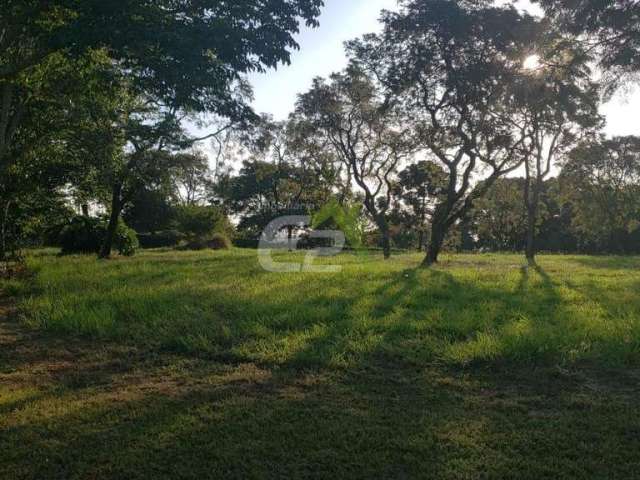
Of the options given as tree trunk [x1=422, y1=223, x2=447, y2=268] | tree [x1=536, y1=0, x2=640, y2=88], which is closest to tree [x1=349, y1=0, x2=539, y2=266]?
tree trunk [x1=422, y1=223, x2=447, y2=268]

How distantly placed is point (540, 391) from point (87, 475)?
3324 millimetres

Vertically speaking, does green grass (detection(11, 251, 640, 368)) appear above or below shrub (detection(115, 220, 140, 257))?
below

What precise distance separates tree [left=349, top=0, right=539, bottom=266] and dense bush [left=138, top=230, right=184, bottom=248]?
2168 cm

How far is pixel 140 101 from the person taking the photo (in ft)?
51.4

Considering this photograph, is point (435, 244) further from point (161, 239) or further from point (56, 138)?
point (161, 239)

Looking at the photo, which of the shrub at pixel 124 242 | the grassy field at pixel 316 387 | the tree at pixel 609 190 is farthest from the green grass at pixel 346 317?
the tree at pixel 609 190

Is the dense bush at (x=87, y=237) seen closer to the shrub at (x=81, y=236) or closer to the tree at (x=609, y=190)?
the shrub at (x=81, y=236)

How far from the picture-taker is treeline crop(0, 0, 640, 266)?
480 cm

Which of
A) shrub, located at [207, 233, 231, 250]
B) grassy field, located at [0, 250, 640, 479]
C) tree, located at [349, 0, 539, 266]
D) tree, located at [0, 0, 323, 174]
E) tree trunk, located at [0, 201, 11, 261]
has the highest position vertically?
tree, located at [349, 0, 539, 266]

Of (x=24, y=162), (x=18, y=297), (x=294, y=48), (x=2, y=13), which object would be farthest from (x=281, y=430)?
(x=24, y=162)

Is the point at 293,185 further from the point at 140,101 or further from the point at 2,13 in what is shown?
the point at 2,13

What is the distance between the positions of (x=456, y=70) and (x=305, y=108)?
27.7 feet

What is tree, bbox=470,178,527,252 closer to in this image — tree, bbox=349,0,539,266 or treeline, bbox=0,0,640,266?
treeline, bbox=0,0,640,266

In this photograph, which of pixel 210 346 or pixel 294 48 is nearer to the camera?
pixel 294 48
